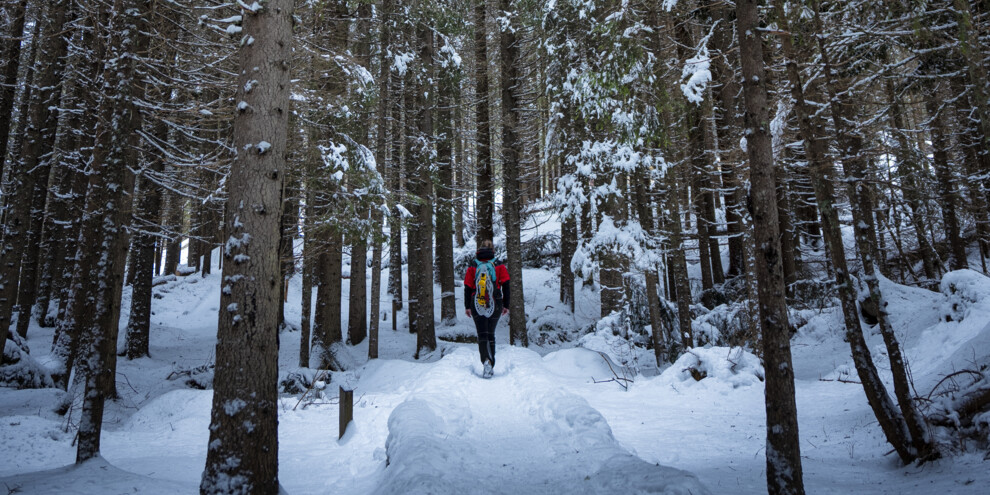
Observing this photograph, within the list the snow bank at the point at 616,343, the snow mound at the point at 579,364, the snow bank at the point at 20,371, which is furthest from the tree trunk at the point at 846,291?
the snow bank at the point at 20,371

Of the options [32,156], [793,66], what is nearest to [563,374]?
[793,66]

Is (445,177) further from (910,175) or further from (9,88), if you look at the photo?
(910,175)

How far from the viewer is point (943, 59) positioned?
912 cm

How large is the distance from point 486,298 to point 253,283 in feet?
18.3

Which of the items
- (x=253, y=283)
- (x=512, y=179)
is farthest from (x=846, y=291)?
(x=512, y=179)

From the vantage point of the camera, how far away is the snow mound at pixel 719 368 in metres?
7.73

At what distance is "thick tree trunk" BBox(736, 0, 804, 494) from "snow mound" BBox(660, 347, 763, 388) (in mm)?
4089

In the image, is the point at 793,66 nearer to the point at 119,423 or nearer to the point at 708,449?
the point at 708,449

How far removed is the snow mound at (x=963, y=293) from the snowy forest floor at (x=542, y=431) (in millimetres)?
103

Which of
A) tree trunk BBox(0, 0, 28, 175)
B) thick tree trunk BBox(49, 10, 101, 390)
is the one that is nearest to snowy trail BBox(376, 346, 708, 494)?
thick tree trunk BBox(49, 10, 101, 390)

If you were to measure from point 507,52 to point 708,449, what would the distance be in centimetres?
1135

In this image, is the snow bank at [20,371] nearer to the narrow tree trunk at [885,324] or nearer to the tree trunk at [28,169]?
the tree trunk at [28,169]

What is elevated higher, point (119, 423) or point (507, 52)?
point (507, 52)

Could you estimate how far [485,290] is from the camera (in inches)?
363
